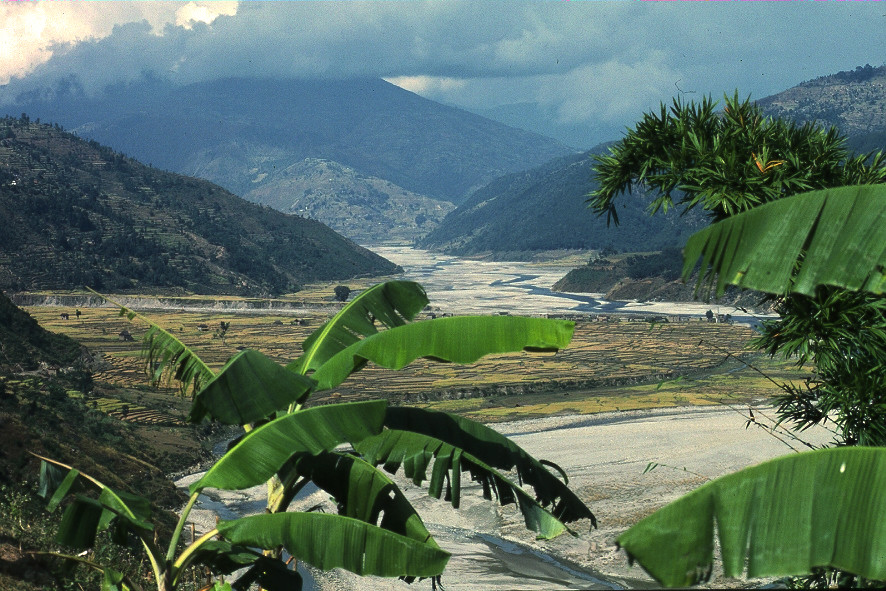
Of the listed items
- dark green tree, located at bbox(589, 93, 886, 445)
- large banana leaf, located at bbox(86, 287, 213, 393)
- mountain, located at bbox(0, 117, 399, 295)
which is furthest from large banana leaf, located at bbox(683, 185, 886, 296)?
mountain, located at bbox(0, 117, 399, 295)

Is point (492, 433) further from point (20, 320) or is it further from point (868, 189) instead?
point (20, 320)

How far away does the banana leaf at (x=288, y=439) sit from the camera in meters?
6.45

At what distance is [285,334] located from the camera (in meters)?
79.8

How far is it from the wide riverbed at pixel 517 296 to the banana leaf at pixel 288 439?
7522 centimetres

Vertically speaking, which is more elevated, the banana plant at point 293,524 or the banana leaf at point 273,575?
the banana plant at point 293,524

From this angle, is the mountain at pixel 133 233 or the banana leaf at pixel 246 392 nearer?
the banana leaf at pixel 246 392

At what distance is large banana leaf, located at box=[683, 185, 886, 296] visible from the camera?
4.55m

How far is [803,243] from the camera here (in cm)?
478

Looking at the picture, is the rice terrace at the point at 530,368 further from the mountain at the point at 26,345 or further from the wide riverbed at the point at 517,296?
the wide riverbed at the point at 517,296

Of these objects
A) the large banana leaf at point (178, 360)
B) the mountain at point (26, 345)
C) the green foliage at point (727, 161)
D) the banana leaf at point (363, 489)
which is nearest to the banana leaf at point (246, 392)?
the banana leaf at point (363, 489)

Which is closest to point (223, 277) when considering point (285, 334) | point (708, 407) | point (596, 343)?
point (285, 334)

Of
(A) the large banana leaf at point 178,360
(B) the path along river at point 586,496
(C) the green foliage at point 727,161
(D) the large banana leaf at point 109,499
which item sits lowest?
(B) the path along river at point 586,496

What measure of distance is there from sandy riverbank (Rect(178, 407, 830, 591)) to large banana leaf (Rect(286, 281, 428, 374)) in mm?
5121

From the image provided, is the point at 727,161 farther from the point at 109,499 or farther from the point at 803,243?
the point at 109,499
